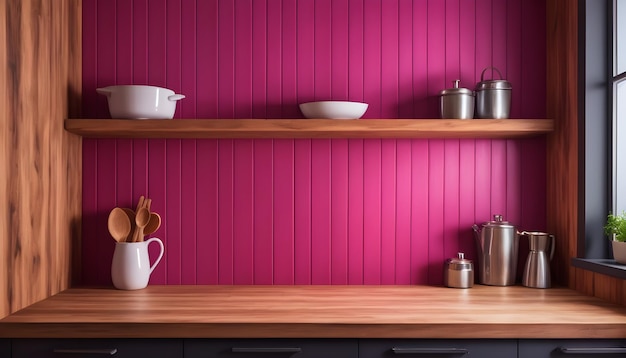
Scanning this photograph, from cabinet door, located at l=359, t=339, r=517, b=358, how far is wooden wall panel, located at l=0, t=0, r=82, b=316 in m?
1.22

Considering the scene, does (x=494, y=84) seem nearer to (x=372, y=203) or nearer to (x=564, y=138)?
(x=564, y=138)

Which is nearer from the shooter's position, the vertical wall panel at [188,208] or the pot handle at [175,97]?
the pot handle at [175,97]

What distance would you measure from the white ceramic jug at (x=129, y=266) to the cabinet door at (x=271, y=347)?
2.06 ft

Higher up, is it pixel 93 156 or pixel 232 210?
pixel 93 156

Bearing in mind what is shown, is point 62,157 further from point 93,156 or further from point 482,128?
point 482,128

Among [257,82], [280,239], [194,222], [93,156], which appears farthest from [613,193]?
[93,156]

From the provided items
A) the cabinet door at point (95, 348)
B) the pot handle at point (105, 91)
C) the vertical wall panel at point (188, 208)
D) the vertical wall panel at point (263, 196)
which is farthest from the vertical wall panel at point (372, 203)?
the pot handle at point (105, 91)

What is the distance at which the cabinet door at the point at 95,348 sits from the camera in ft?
5.81

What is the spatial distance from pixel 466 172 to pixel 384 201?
1.30 feet

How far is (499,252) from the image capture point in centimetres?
239

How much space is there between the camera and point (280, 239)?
8.12ft

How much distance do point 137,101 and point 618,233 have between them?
1.92m

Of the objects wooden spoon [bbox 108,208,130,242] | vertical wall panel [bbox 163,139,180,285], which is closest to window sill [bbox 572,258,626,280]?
vertical wall panel [bbox 163,139,180,285]

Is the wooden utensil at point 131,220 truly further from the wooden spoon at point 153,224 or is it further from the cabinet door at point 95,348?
the cabinet door at point 95,348
